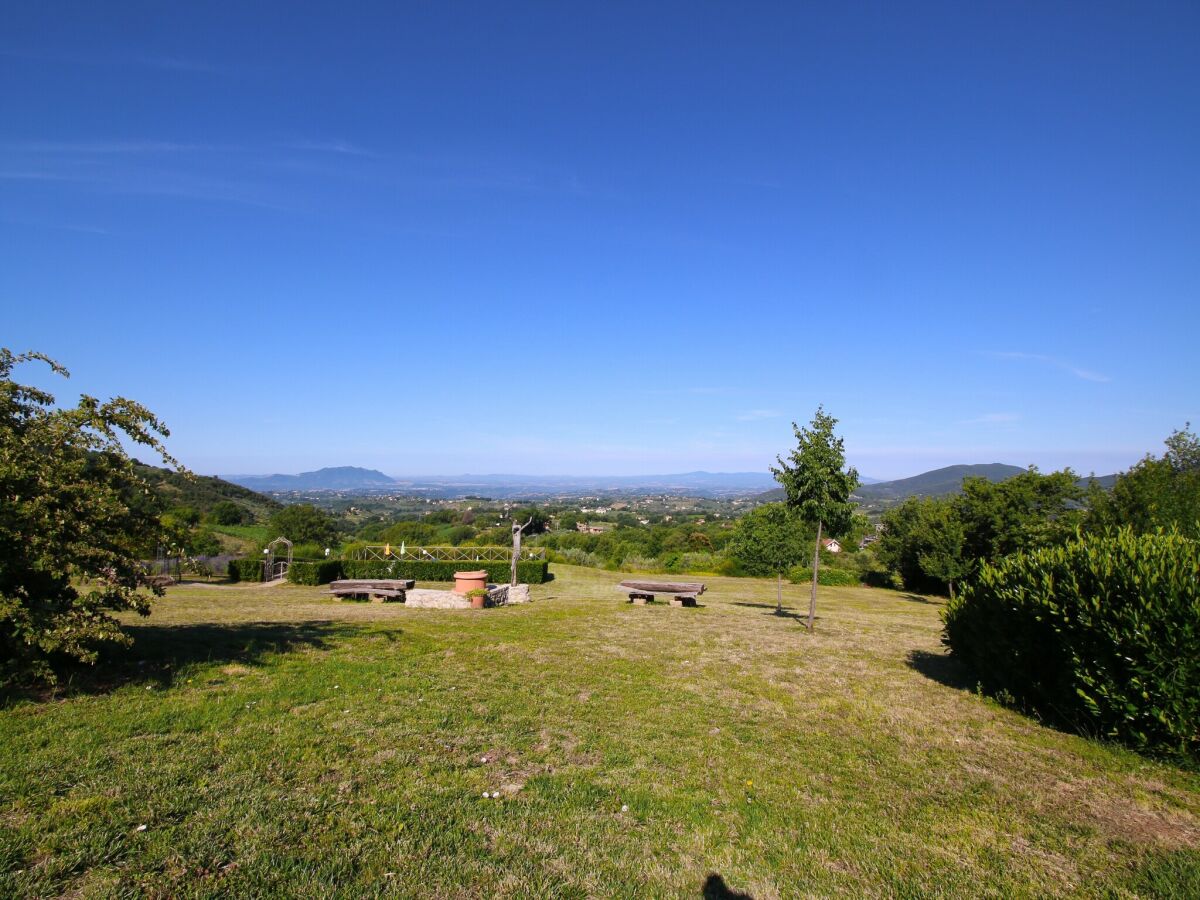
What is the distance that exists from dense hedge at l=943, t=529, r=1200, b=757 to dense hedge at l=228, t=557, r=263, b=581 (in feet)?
96.3

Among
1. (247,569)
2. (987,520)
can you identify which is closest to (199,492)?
(247,569)

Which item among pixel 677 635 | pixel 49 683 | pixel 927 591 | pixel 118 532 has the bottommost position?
pixel 927 591

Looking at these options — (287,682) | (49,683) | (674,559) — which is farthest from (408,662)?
(674,559)

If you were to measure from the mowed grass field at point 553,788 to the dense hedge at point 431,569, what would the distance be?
18.5 meters

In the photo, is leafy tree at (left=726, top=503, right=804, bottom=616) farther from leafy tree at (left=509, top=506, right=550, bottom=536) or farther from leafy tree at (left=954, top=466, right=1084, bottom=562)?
leafy tree at (left=954, top=466, right=1084, bottom=562)

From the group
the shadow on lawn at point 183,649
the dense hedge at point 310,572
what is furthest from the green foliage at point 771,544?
the dense hedge at point 310,572

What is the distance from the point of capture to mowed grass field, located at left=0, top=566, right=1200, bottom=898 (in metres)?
3.82

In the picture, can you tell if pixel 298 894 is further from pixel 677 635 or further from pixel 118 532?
pixel 677 635

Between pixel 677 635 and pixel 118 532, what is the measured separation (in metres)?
10.4

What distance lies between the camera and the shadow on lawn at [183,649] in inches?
289

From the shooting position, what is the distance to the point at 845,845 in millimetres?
4414

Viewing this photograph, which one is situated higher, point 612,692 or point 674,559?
point 612,692

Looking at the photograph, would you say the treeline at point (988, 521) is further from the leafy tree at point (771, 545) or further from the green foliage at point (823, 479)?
the green foliage at point (823, 479)

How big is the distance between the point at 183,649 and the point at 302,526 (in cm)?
4012
